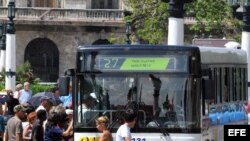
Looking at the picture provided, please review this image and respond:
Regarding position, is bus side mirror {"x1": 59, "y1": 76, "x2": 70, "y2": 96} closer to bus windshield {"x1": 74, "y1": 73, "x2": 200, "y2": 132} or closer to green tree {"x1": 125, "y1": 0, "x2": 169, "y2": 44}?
bus windshield {"x1": 74, "y1": 73, "x2": 200, "y2": 132}

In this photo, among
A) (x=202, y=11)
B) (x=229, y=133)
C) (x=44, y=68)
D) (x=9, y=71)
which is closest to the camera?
(x=229, y=133)

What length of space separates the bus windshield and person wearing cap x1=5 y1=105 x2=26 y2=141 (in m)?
1.06

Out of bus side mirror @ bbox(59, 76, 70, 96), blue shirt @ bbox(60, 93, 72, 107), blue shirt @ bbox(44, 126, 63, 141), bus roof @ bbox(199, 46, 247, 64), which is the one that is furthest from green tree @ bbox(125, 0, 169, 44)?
blue shirt @ bbox(44, 126, 63, 141)

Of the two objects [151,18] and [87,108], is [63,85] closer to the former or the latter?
[87,108]

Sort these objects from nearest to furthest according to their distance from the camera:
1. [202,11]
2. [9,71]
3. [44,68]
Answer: [9,71] → [202,11] → [44,68]

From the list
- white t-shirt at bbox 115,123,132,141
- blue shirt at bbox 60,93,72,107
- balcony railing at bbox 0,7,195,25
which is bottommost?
blue shirt at bbox 60,93,72,107

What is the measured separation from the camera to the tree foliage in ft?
166

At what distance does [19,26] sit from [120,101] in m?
48.7

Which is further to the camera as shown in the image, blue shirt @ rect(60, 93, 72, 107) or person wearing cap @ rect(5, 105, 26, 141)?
blue shirt @ rect(60, 93, 72, 107)

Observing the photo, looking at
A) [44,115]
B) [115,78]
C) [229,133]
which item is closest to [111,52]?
[115,78]

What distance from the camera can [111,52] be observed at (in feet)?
71.6

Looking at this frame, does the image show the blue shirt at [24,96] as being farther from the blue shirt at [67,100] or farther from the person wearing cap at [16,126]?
the person wearing cap at [16,126]

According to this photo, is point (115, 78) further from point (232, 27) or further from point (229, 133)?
point (232, 27)

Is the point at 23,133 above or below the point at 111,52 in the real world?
below
